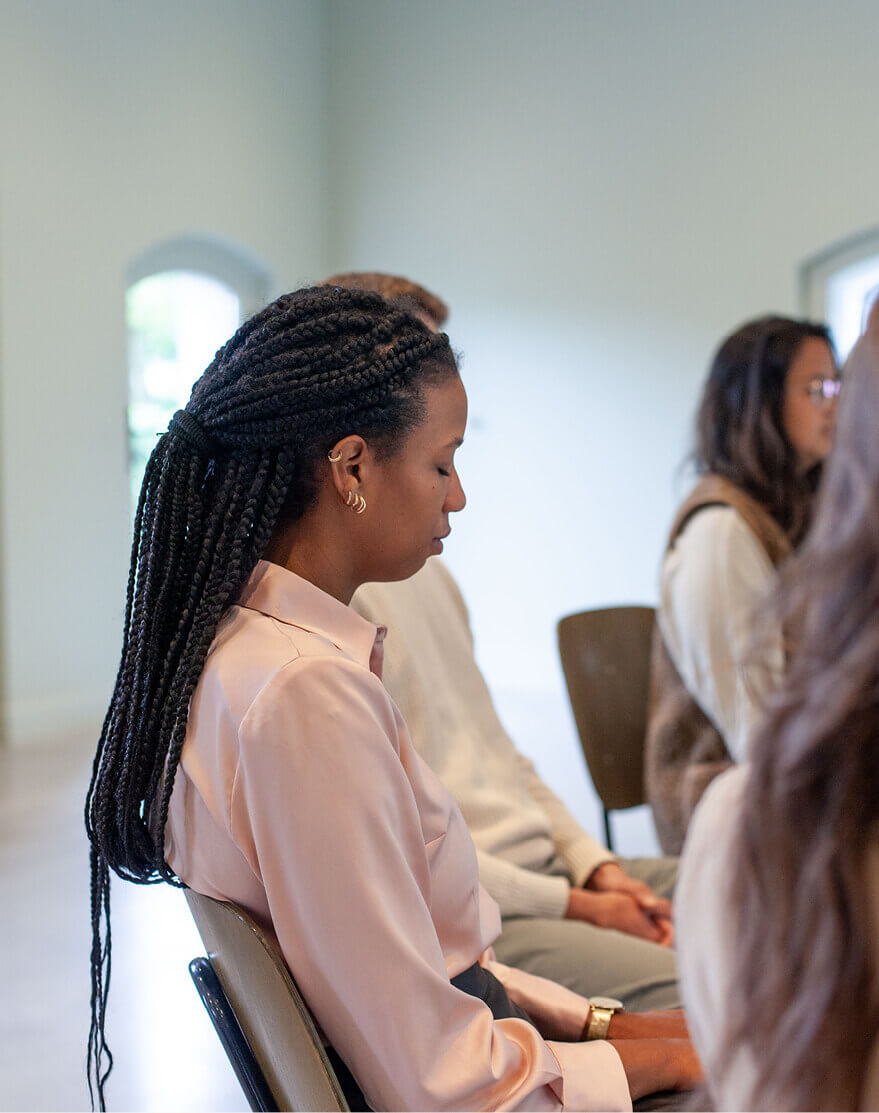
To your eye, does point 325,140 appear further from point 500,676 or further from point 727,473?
point 727,473

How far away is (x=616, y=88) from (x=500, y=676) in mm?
3107

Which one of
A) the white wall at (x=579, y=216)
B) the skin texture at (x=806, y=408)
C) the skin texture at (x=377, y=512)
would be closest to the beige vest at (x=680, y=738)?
the skin texture at (x=806, y=408)

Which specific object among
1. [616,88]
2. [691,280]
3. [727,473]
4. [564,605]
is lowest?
[564,605]

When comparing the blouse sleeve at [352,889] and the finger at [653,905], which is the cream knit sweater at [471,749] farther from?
the blouse sleeve at [352,889]

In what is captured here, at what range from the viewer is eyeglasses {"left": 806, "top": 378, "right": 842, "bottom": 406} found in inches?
85.5

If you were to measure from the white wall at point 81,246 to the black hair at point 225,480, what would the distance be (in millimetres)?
3858

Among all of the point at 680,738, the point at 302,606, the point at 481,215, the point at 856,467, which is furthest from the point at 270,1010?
the point at 481,215

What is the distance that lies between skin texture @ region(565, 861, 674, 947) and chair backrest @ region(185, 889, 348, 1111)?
0.72 metres

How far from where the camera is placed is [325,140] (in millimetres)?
6375

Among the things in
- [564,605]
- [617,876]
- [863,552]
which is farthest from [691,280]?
→ [863,552]

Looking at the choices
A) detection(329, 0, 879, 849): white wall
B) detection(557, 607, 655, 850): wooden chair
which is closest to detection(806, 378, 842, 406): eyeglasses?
detection(557, 607, 655, 850): wooden chair

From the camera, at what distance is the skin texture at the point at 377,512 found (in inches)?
40.6

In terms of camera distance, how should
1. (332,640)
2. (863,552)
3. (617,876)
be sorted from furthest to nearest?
(617,876)
(332,640)
(863,552)

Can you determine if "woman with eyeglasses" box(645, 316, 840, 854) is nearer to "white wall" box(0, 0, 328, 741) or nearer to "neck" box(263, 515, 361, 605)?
"neck" box(263, 515, 361, 605)
